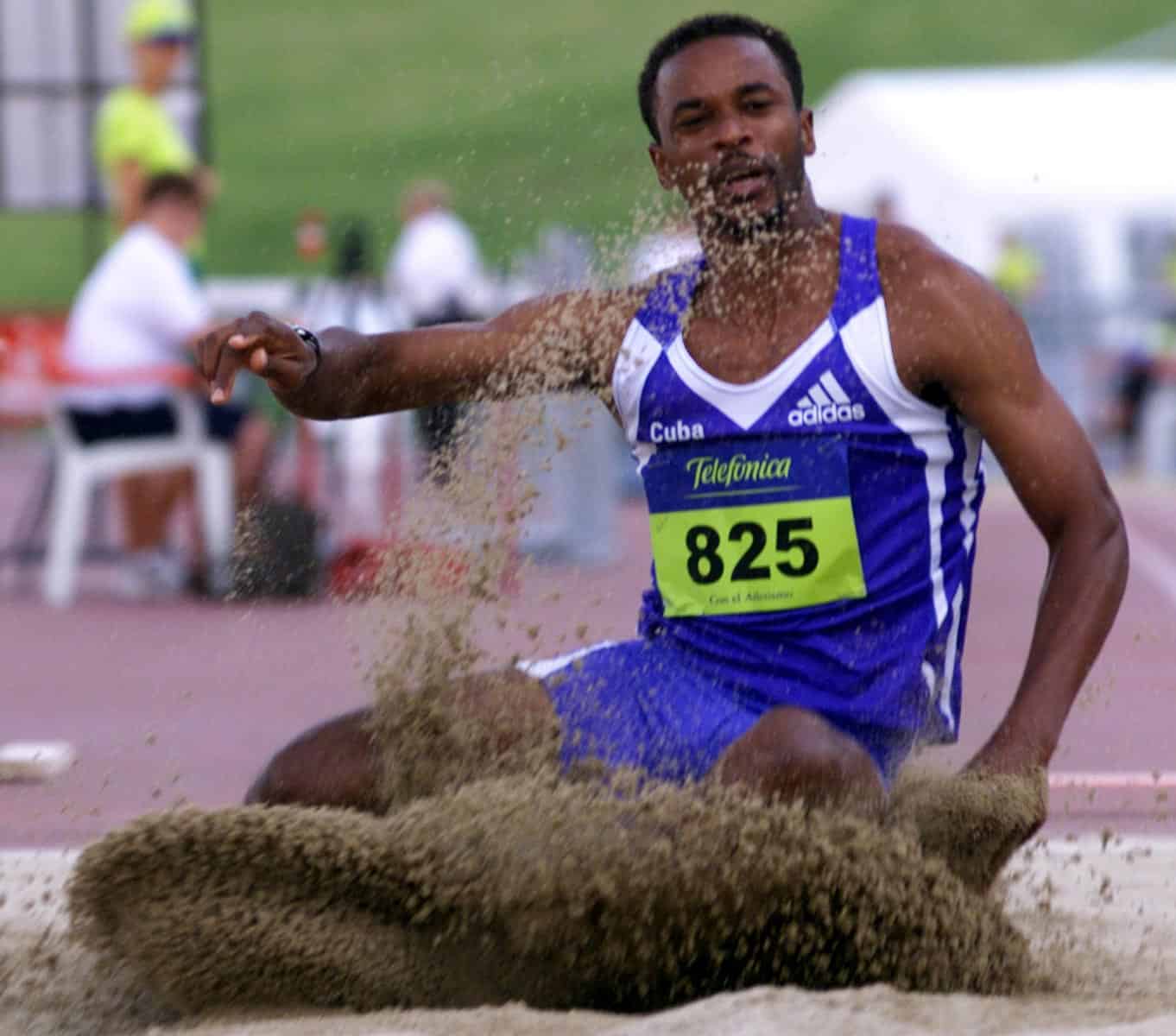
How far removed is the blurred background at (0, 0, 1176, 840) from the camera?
8336 mm

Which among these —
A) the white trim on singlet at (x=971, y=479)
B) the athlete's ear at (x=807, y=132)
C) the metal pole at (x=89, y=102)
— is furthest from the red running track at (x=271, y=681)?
the metal pole at (x=89, y=102)

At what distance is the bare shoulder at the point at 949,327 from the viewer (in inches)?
150

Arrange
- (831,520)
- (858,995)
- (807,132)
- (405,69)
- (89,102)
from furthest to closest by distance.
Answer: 1. (405,69)
2. (89,102)
3. (807,132)
4. (831,520)
5. (858,995)

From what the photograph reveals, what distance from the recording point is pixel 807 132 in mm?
4105

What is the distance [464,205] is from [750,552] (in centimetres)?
1607

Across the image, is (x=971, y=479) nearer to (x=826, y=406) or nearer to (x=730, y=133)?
(x=826, y=406)

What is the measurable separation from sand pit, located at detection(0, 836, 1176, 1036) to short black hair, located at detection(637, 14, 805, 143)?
1465 millimetres

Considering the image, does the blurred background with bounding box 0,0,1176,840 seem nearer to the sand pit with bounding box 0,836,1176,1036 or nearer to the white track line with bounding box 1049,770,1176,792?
the sand pit with bounding box 0,836,1176,1036

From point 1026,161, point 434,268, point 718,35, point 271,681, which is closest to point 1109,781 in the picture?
point 718,35

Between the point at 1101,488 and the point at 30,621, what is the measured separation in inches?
280

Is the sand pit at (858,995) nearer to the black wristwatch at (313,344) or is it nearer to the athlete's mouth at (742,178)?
the black wristwatch at (313,344)

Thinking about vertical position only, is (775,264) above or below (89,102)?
below

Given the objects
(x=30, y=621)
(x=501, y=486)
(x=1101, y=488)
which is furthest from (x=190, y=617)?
(x=1101, y=488)

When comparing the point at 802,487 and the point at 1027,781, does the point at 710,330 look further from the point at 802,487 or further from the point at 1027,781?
the point at 1027,781
